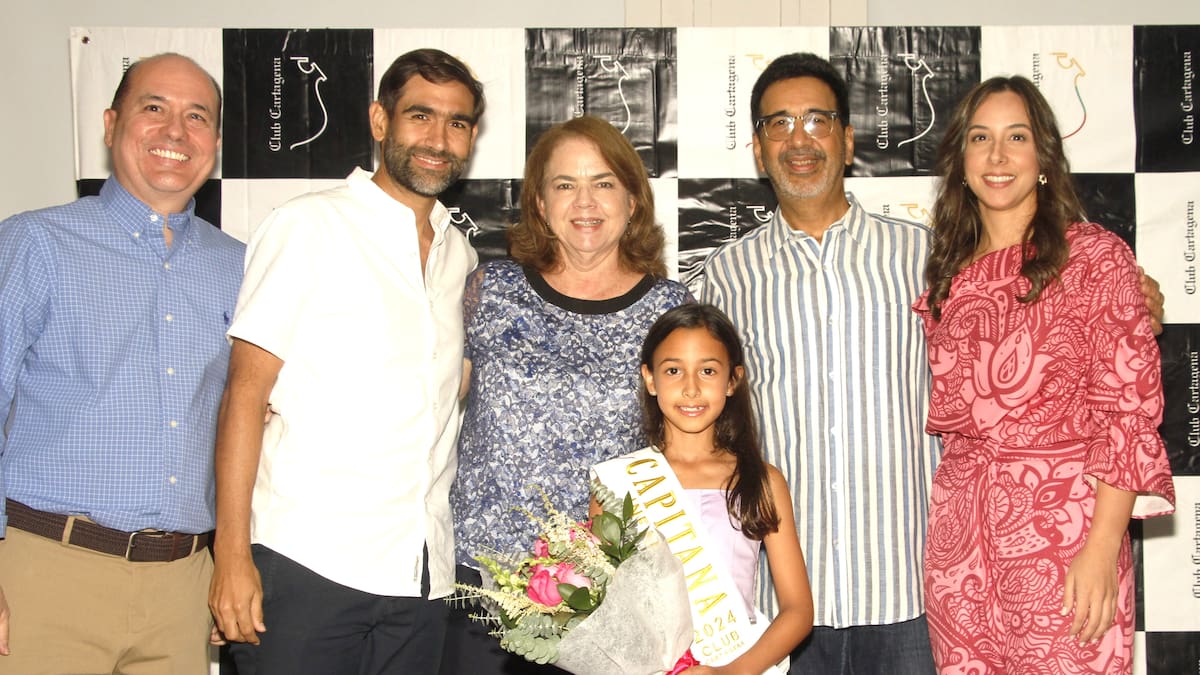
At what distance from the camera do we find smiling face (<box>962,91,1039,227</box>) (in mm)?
2199

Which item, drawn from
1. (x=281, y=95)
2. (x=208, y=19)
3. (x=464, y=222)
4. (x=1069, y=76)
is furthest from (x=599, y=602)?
(x=208, y=19)

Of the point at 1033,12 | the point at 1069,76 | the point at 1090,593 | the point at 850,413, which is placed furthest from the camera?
the point at 1033,12

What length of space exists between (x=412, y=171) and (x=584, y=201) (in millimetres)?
400

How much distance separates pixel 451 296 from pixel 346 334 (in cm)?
29

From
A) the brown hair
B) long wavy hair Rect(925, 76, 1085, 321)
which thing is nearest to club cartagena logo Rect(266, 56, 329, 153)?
the brown hair

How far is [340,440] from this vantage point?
2154 mm

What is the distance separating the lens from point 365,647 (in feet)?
7.16

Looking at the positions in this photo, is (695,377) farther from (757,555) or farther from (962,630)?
(962,630)

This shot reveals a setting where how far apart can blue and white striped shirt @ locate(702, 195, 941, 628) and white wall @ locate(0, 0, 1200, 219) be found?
152 centimetres

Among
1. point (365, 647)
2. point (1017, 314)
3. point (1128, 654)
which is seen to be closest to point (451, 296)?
point (365, 647)

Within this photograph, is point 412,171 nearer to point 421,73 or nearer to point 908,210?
point 421,73

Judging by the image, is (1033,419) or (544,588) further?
(1033,419)

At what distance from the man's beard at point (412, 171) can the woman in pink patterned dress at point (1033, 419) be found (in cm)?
115

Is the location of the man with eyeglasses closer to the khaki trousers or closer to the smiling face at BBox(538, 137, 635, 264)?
the smiling face at BBox(538, 137, 635, 264)
